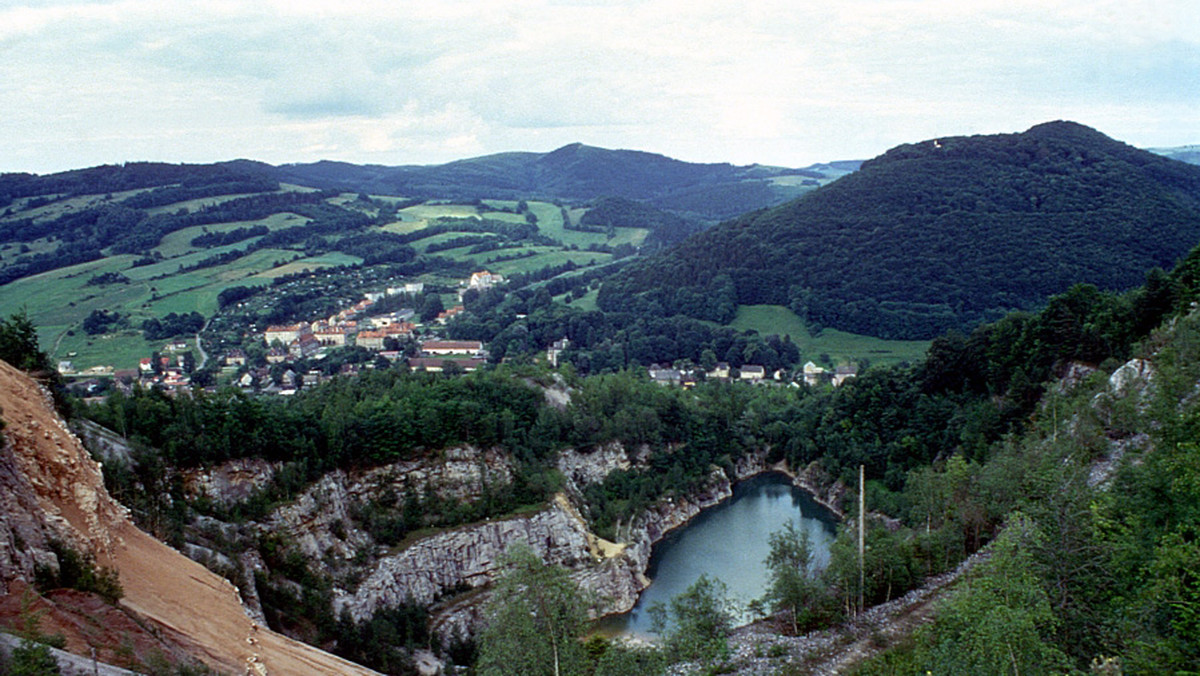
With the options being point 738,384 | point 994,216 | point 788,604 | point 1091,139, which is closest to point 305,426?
point 788,604

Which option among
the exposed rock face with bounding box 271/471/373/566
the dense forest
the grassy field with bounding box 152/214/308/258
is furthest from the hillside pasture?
the exposed rock face with bounding box 271/471/373/566

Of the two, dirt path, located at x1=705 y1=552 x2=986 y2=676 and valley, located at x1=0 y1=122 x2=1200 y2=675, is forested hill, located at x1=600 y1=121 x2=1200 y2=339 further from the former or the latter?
dirt path, located at x1=705 y1=552 x2=986 y2=676

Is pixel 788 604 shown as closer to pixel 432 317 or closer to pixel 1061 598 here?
pixel 1061 598

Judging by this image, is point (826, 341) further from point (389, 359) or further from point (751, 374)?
point (389, 359)

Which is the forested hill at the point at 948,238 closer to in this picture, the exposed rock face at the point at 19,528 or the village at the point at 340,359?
the village at the point at 340,359

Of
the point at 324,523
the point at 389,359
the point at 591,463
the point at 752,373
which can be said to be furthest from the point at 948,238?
the point at 324,523

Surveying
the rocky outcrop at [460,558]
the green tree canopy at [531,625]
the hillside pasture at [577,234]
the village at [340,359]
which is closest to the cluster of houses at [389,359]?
the village at [340,359]
